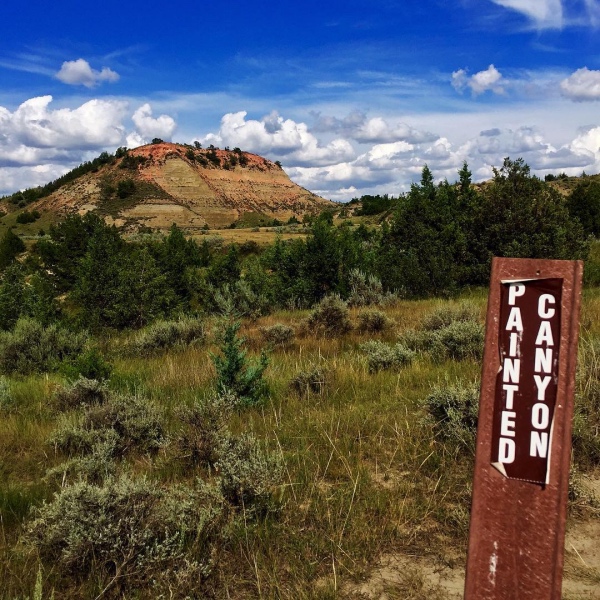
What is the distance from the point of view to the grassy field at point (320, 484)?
2627mm

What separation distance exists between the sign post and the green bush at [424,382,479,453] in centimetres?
227

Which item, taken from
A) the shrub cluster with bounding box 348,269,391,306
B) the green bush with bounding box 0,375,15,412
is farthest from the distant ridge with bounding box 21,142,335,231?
the green bush with bounding box 0,375,15,412

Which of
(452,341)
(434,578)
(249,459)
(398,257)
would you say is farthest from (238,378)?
(398,257)

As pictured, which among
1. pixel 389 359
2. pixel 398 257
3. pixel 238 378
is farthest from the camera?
pixel 398 257

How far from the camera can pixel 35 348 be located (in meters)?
8.97

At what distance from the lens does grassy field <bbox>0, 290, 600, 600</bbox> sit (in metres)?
Result: 2.63

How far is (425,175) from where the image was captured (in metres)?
15.0

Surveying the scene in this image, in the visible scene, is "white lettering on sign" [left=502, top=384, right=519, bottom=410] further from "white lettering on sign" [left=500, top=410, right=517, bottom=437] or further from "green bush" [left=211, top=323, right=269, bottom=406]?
"green bush" [left=211, top=323, right=269, bottom=406]

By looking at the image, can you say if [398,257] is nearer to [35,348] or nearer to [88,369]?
[35,348]

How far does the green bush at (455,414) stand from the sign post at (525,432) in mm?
2267

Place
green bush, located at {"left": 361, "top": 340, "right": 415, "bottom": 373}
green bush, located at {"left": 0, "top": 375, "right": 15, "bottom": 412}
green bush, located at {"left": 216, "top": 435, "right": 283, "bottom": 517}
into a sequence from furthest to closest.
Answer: green bush, located at {"left": 361, "top": 340, "right": 415, "bottom": 373}, green bush, located at {"left": 0, "top": 375, "right": 15, "bottom": 412}, green bush, located at {"left": 216, "top": 435, "right": 283, "bottom": 517}

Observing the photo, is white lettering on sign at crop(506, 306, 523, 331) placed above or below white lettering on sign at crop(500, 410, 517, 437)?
above

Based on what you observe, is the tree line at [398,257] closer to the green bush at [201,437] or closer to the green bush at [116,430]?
the green bush at [116,430]

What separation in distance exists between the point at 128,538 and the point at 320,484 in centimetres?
131
